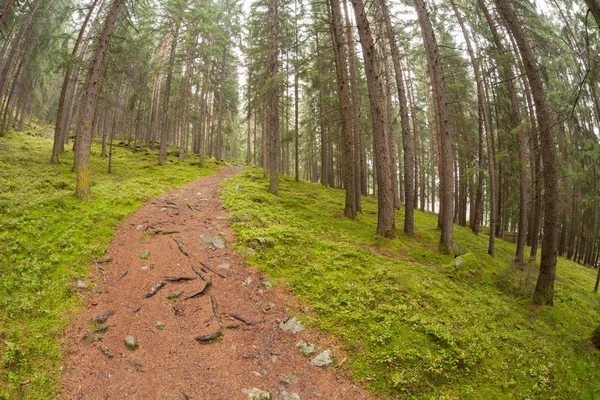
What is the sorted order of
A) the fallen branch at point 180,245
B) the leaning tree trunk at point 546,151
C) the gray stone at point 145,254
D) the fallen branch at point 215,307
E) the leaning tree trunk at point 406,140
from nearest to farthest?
the fallen branch at point 215,307 → the leaning tree trunk at point 546,151 → the gray stone at point 145,254 → the fallen branch at point 180,245 → the leaning tree trunk at point 406,140

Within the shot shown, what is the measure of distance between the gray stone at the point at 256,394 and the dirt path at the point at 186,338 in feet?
0.26

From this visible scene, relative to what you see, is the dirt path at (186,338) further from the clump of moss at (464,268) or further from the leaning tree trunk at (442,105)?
the leaning tree trunk at (442,105)

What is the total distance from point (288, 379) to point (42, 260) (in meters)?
5.79

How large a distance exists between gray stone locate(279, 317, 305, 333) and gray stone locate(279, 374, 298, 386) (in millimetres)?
932

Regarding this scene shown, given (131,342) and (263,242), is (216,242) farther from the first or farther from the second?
(131,342)

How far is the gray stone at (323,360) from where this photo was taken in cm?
454

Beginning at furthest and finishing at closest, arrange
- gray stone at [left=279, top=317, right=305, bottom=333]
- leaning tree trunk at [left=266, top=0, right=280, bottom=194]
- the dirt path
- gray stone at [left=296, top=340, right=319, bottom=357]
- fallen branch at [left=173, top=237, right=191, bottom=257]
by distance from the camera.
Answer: leaning tree trunk at [left=266, top=0, right=280, bottom=194], fallen branch at [left=173, top=237, right=191, bottom=257], gray stone at [left=279, top=317, right=305, bottom=333], gray stone at [left=296, top=340, right=319, bottom=357], the dirt path

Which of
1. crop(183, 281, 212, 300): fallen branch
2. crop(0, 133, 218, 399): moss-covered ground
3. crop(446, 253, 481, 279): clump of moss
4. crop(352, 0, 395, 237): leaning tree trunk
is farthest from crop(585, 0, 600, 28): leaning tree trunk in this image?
crop(0, 133, 218, 399): moss-covered ground

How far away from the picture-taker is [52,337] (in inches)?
173

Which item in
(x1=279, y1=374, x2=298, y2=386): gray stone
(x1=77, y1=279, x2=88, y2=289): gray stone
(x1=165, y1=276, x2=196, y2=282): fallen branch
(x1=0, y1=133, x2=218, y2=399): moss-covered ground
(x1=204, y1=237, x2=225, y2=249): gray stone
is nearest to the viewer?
(x1=0, y1=133, x2=218, y2=399): moss-covered ground

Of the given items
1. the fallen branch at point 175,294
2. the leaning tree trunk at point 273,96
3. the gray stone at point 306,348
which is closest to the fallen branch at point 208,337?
the fallen branch at point 175,294

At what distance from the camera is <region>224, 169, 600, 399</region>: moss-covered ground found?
14.1 feet

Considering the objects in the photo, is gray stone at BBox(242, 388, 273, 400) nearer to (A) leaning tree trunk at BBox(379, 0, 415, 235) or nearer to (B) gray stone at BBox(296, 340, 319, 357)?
(B) gray stone at BBox(296, 340, 319, 357)

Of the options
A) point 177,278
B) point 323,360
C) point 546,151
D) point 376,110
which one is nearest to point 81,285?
point 177,278
